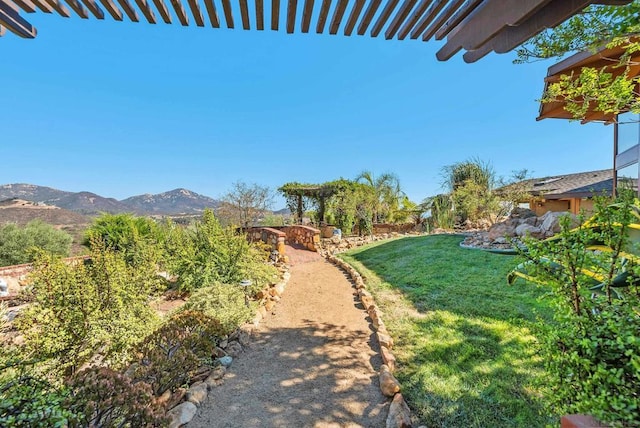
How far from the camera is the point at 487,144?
13.2 meters

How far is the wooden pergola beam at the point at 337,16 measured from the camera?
1164 mm

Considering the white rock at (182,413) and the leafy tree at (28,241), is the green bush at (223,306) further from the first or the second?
the leafy tree at (28,241)

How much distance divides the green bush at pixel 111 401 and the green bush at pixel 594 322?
7.17ft

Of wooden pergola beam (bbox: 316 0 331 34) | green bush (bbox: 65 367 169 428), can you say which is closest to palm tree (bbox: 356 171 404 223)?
wooden pergola beam (bbox: 316 0 331 34)

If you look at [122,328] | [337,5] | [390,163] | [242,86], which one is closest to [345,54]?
[242,86]

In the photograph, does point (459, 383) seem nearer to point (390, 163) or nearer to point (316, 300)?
point (316, 300)

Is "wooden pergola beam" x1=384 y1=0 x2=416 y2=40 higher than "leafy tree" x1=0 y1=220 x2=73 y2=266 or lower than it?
higher

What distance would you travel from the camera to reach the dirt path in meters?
2.07

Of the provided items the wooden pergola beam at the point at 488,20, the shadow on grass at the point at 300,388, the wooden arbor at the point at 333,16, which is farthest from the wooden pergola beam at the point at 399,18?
the shadow on grass at the point at 300,388

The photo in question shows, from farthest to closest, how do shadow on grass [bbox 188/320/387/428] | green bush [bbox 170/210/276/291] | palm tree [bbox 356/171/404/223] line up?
palm tree [bbox 356/171/404/223]
green bush [bbox 170/210/276/291]
shadow on grass [bbox 188/320/387/428]

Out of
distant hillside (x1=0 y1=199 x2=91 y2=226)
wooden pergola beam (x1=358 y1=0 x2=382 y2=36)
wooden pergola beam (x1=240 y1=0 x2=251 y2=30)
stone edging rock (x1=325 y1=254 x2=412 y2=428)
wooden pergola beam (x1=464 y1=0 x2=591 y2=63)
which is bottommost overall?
stone edging rock (x1=325 y1=254 x2=412 y2=428)

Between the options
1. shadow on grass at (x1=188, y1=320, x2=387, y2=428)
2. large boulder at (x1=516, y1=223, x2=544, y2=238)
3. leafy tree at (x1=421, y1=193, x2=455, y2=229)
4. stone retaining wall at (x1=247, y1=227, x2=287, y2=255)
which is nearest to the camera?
shadow on grass at (x1=188, y1=320, x2=387, y2=428)

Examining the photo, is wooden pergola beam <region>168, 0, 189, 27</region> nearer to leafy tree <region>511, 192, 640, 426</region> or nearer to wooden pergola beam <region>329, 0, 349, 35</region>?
wooden pergola beam <region>329, 0, 349, 35</region>

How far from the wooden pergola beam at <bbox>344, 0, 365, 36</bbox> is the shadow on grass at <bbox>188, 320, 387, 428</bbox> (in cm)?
261
